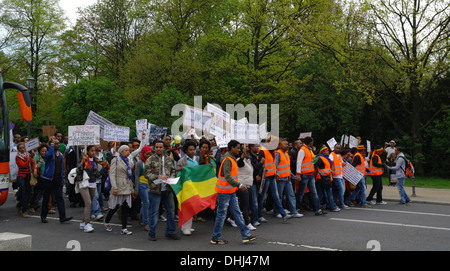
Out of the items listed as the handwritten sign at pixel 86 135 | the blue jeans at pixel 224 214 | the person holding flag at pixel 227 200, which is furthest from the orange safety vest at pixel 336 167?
the handwritten sign at pixel 86 135

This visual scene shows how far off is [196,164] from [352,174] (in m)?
5.48

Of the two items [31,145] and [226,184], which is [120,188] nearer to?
[226,184]

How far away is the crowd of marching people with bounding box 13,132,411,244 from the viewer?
8.13 m

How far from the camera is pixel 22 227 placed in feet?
30.8

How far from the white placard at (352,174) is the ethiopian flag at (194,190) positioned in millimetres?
5320

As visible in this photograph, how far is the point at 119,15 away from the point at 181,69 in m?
13.9

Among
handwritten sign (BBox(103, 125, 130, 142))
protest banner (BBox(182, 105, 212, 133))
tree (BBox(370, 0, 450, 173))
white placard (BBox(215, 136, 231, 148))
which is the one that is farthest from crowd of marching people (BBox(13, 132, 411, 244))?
tree (BBox(370, 0, 450, 173))

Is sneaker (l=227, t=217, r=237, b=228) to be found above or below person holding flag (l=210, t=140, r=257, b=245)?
below

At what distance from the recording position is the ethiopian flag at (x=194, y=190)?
845cm

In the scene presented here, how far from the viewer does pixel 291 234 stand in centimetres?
859

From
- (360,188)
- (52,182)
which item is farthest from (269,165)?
(52,182)

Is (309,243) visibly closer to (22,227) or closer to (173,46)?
(22,227)

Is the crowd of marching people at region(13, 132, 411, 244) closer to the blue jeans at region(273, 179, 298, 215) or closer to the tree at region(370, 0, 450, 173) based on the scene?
the blue jeans at region(273, 179, 298, 215)

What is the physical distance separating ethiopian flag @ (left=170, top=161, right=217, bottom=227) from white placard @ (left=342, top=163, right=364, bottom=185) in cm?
532
